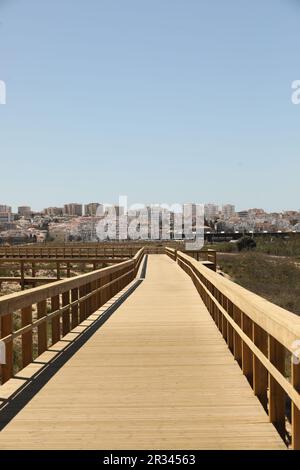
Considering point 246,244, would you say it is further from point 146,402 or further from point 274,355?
point 274,355

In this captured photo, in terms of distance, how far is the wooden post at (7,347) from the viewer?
21.4 feet

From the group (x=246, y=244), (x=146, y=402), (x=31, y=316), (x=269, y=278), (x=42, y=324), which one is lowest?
(x=269, y=278)

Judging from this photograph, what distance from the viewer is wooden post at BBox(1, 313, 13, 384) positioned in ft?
21.4

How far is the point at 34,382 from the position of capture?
6852mm

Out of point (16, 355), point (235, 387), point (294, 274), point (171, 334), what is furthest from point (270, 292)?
point (235, 387)

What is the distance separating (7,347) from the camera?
21.8ft

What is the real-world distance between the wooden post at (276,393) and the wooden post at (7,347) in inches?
110

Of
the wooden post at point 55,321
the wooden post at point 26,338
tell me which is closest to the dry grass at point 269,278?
the wooden post at point 55,321

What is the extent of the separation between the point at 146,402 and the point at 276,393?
1348 millimetres

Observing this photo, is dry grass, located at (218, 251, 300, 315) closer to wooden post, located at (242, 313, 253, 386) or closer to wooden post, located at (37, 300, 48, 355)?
wooden post, located at (37, 300, 48, 355)

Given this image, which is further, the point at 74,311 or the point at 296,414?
the point at 74,311

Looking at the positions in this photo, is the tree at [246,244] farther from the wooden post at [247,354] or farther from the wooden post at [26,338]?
the wooden post at [247,354]

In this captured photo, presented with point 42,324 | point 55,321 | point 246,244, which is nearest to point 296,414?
point 42,324
